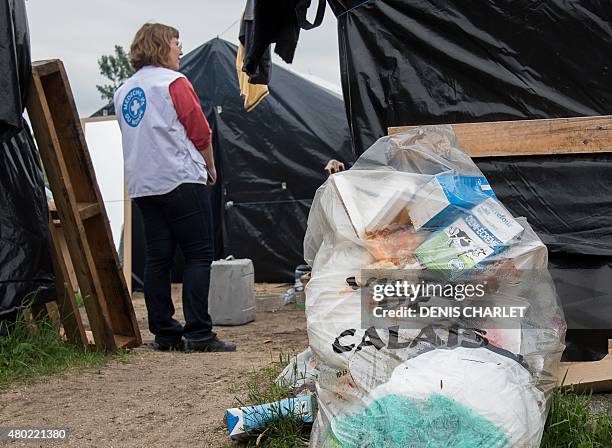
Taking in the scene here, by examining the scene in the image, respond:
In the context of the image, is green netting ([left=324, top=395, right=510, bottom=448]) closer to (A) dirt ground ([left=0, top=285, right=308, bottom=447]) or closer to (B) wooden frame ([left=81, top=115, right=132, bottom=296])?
(A) dirt ground ([left=0, top=285, right=308, bottom=447])

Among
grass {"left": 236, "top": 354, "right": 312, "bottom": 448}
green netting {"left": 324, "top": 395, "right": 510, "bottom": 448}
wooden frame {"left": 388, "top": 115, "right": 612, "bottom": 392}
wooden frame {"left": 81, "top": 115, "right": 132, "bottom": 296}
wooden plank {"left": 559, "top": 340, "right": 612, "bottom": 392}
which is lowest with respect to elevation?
wooden frame {"left": 81, "top": 115, "right": 132, "bottom": 296}

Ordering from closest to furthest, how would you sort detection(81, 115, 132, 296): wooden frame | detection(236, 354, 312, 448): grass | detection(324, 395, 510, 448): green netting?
1. detection(324, 395, 510, 448): green netting
2. detection(236, 354, 312, 448): grass
3. detection(81, 115, 132, 296): wooden frame

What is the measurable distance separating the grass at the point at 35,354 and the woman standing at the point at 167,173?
50 centimetres

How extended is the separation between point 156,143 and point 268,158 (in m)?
3.91

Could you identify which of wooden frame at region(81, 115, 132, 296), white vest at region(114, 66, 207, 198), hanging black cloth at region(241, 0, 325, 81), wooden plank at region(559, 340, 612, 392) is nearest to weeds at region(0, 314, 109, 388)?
white vest at region(114, 66, 207, 198)

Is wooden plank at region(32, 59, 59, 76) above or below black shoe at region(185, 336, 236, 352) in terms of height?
above

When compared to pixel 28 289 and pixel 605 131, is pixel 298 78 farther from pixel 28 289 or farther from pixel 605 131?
pixel 605 131

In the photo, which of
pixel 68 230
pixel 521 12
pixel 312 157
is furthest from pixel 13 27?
pixel 312 157

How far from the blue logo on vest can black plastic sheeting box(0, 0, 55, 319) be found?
53 centimetres

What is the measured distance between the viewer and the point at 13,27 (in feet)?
11.3

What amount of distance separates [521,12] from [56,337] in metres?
2.68

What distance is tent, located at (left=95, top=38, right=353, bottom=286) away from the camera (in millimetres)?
7699

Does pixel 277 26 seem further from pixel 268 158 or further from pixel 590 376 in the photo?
pixel 268 158

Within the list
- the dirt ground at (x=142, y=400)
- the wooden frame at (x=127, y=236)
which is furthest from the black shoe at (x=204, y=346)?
the wooden frame at (x=127, y=236)
